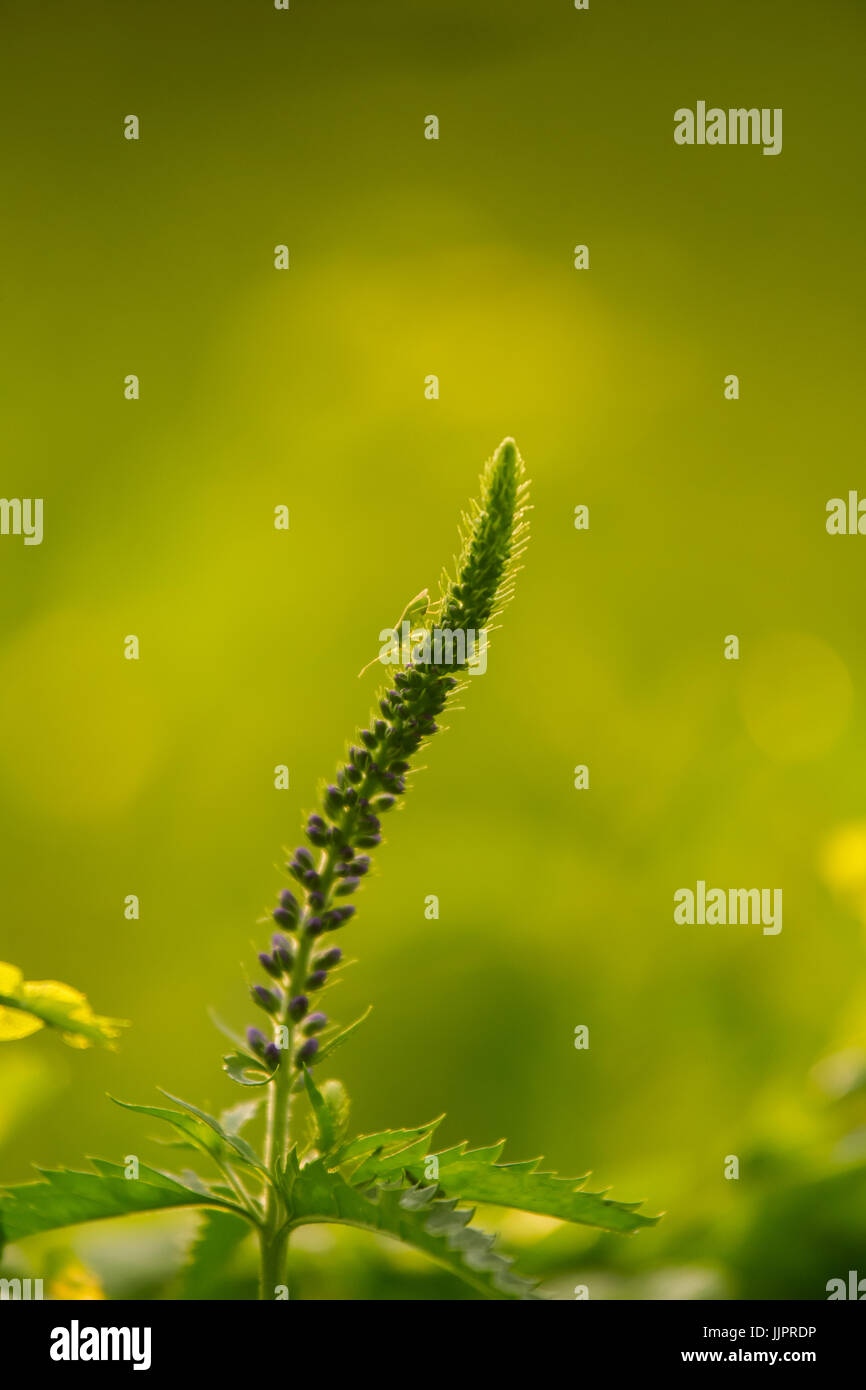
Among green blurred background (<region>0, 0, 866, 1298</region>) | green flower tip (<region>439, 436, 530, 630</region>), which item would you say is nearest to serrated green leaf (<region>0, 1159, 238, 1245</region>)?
green flower tip (<region>439, 436, 530, 630</region>)

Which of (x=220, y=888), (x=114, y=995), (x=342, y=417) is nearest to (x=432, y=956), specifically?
(x=220, y=888)

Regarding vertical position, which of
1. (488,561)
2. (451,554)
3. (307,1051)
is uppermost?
(451,554)

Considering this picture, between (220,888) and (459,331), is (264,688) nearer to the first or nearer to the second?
(220,888)

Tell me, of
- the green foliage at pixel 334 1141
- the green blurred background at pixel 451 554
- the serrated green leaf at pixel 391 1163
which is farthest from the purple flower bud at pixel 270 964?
the green blurred background at pixel 451 554

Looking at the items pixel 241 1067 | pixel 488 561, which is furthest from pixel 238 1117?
pixel 488 561

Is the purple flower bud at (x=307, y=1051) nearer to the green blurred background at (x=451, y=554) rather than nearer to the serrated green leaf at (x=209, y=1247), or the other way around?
the serrated green leaf at (x=209, y=1247)

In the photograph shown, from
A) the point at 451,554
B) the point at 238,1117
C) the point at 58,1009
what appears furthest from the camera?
the point at 451,554

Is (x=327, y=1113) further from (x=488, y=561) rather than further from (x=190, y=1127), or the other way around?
(x=488, y=561)
